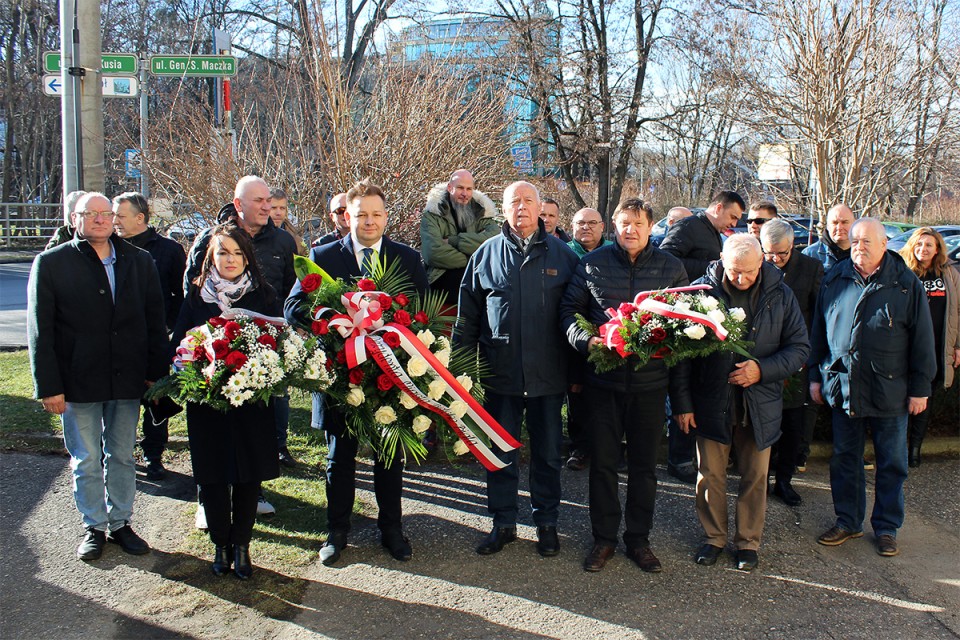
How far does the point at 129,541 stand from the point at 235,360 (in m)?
1.53

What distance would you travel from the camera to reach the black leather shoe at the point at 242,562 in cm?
411

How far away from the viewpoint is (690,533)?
484 centimetres

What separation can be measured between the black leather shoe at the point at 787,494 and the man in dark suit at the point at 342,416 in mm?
2700

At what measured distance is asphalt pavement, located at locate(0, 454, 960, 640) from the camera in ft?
12.1

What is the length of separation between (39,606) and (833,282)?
4.76 metres

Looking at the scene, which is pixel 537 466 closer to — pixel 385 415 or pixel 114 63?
pixel 385 415

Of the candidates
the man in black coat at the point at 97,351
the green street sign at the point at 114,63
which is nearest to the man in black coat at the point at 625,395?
the man in black coat at the point at 97,351

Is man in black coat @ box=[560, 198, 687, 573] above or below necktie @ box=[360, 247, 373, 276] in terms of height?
below

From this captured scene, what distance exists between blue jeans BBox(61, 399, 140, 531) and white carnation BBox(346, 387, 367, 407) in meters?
1.37

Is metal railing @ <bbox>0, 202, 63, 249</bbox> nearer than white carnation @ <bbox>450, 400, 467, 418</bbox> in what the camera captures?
No

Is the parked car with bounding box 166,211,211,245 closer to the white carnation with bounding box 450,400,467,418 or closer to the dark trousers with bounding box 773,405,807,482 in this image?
the white carnation with bounding box 450,400,467,418

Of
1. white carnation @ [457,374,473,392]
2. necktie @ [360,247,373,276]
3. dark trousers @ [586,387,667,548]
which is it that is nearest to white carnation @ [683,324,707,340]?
dark trousers @ [586,387,667,548]

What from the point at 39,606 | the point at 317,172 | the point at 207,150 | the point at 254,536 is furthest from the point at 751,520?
the point at 207,150

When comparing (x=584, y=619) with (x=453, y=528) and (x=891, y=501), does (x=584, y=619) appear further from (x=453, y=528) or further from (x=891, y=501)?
(x=891, y=501)
